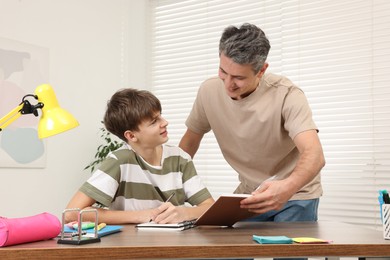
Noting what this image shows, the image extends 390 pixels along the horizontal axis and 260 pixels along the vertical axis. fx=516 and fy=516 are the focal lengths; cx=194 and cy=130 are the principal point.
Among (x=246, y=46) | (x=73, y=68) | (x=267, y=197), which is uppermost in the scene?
(x=73, y=68)

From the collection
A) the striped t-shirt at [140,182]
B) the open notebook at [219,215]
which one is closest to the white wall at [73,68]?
the striped t-shirt at [140,182]

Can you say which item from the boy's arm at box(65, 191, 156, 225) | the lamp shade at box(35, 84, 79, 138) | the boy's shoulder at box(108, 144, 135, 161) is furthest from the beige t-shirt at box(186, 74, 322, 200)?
the lamp shade at box(35, 84, 79, 138)

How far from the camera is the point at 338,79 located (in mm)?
3676

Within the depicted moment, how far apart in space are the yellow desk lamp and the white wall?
7.76 feet

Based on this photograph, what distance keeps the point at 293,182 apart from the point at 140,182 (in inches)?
21.8

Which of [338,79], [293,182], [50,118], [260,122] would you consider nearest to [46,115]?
[50,118]

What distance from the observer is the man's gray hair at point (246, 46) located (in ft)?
6.48

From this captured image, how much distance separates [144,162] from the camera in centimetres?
193

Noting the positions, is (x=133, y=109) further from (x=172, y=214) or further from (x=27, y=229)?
(x=27, y=229)

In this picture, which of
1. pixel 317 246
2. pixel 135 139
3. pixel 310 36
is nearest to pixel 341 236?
pixel 317 246

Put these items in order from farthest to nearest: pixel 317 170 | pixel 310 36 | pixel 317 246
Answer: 1. pixel 310 36
2. pixel 317 170
3. pixel 317 246

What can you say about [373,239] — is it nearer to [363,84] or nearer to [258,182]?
[258,182]

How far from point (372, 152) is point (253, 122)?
5.53 ft

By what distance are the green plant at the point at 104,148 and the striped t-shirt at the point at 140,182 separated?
2.06 m
